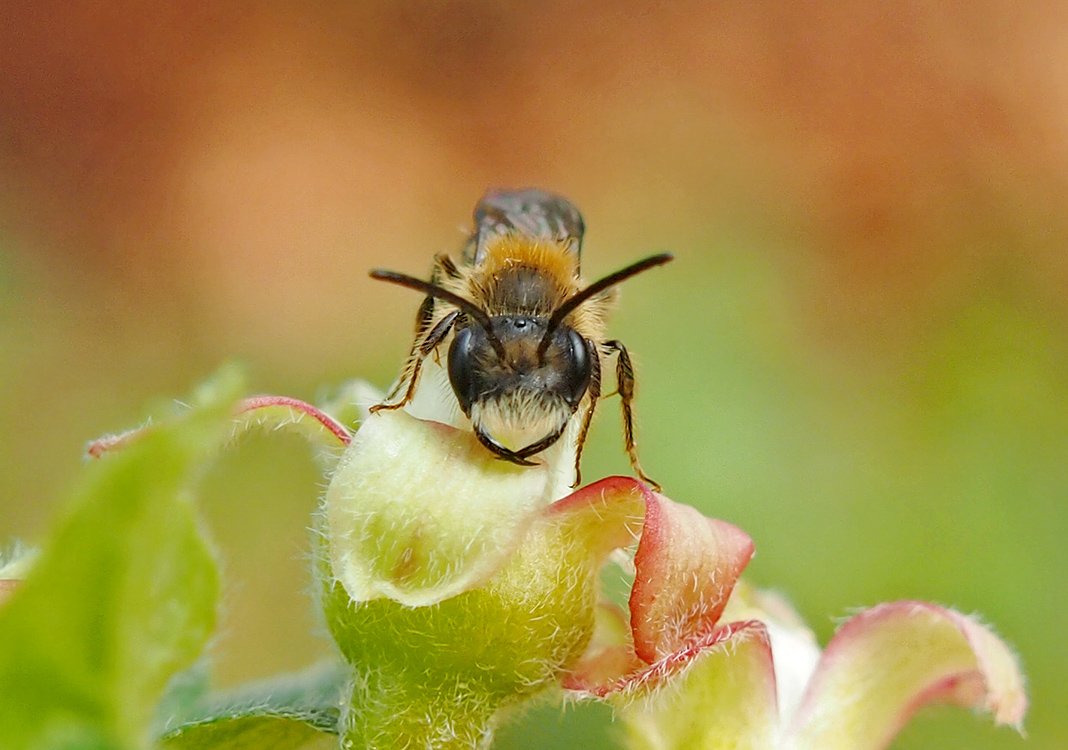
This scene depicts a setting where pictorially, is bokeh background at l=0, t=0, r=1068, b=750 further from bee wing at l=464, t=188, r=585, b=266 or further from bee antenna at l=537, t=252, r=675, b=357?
bee antenna at l=537, t=252, r=675, b=357

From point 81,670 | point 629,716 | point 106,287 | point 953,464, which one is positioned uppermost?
point 106,287

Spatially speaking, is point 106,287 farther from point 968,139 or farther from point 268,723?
point 268,723

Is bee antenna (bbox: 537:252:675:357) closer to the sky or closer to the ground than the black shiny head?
closer to the sky

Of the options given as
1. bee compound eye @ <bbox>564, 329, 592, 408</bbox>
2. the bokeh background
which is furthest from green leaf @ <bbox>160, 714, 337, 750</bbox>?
the bokeh background

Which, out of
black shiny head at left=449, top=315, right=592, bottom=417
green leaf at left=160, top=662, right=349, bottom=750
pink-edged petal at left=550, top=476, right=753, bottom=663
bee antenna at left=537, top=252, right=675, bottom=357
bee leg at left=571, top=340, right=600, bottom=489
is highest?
bee antenna at left=537, top=252, right=675, bottom=357

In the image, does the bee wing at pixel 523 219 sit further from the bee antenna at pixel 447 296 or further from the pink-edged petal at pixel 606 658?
the pink-edged petal at pixel 606 658

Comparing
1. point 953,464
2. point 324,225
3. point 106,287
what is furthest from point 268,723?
point 324,225

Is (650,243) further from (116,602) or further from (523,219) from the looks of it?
(116,602)
